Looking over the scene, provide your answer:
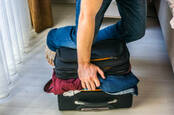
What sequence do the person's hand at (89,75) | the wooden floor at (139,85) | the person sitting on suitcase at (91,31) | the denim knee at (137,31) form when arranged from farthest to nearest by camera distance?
the denim knee at (137,31) < the wooden floor at (139,85) < the person's hand at (89,75) < the person sitting on suitcase at (91,31)

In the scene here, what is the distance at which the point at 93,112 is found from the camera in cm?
122

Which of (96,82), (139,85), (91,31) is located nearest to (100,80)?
(96,82)

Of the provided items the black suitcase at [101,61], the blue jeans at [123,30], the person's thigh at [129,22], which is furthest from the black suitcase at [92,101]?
the person's thigh at [129,22]

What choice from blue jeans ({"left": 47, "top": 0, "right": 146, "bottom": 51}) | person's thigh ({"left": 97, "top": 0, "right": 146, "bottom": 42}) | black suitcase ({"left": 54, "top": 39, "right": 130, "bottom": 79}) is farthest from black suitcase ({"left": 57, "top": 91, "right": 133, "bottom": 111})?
person's thigh ({"left": 97, "top": 0, "right": 146, "bottom": 42})

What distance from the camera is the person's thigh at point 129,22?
1.29 metres

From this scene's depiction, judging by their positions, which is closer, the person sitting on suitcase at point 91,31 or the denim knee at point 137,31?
the person sitting on suitcase at point 91,31

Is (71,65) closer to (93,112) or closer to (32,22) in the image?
(93,112)

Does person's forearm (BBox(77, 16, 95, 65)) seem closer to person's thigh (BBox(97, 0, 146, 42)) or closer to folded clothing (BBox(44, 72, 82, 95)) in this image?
folded clothing (BBox(44, 72, 82, 95))

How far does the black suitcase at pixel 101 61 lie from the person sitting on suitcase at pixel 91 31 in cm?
4

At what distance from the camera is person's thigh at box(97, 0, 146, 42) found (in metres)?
1.29

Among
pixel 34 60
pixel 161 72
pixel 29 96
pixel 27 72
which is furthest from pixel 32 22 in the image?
pixel 161 72

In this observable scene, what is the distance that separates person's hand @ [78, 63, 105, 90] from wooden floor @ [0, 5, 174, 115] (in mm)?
189

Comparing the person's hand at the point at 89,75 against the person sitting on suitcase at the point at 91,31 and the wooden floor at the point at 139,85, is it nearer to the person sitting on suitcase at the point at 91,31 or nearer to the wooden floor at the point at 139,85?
the person sitting on suitcase at the point at 91,31

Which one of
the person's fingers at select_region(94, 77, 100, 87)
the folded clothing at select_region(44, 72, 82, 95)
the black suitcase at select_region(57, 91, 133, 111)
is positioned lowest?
the black suitcase at select_region(57, 91, 133, 111)
